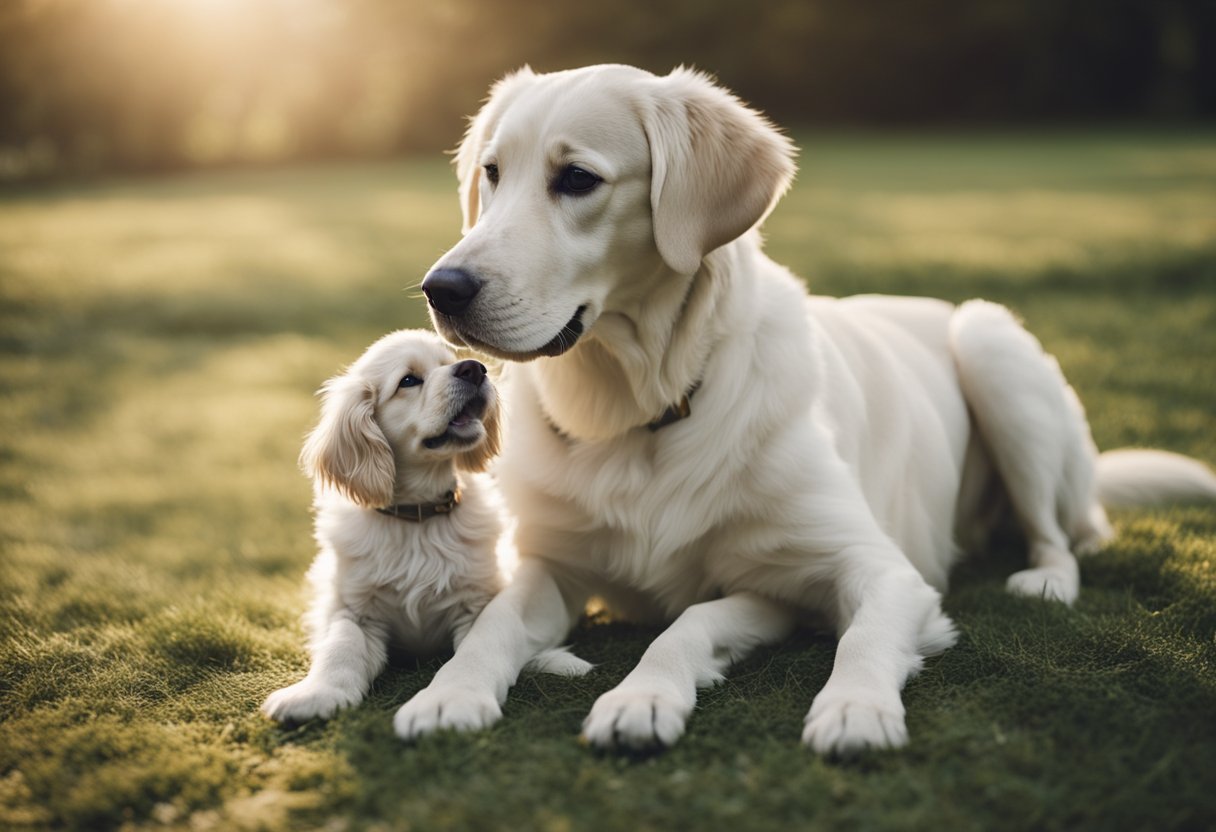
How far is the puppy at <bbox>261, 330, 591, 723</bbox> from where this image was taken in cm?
303

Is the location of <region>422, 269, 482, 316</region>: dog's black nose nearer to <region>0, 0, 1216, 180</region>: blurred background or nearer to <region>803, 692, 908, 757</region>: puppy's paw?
<region>803, 692, 908, 757</region>: puppy's paw

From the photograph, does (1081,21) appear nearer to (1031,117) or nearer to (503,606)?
(1031,117)

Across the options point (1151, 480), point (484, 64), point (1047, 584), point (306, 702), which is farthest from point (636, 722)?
point (484, 64)

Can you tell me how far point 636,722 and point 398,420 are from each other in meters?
1.31

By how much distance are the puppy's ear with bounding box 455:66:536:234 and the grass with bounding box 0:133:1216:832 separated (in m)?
1.40

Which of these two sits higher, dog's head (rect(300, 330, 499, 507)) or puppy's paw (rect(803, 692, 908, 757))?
dog's head (rect(300, 330, 499, 507))

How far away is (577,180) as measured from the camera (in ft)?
9.32

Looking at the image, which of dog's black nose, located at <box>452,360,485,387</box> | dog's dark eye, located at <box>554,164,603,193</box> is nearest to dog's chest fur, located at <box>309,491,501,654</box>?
dog's black nose, located at <box>452,360,485,387</box>

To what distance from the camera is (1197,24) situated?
107ft

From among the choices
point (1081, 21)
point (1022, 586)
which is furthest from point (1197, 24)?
point (1022, 586)

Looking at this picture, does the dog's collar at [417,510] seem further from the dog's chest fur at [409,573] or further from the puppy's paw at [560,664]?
the puppy's paw at [560,664]

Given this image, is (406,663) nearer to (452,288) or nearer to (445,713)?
(445,713)

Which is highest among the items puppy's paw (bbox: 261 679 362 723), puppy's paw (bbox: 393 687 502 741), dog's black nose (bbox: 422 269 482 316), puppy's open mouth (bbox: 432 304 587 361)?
dog's black nose (bbox: 422 269 482 316)

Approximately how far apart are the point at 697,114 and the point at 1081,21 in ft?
118
